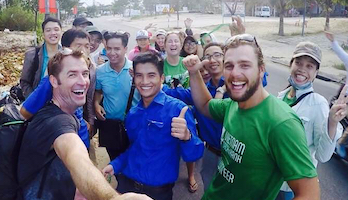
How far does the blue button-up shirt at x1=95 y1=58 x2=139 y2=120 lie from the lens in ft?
11.8

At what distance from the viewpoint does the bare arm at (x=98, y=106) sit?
3621 millimetres

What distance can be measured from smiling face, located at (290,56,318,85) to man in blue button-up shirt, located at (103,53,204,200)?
38.8 inches

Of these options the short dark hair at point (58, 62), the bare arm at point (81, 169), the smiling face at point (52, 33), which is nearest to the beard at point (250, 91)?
the bare arm at point (81, 169)

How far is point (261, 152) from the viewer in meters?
1.80

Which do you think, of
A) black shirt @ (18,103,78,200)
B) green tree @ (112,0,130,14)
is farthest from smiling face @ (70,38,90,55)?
green tree @ (112,0,130,14)

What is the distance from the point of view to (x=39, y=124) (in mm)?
1823

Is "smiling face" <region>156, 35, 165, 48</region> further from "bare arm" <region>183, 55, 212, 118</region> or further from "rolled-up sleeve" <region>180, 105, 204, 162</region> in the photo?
"rolled-up sleeve" <region>180, 105, 204, 162</region>

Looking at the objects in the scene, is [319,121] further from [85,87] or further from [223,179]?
[85,87]

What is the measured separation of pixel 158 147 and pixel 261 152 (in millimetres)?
1006

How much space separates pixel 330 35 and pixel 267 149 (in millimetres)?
2607

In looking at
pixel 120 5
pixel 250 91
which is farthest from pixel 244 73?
pixel 120 5

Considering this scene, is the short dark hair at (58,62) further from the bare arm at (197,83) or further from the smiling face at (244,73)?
the smiling face at (244,73)

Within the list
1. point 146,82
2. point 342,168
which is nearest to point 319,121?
point 146,82

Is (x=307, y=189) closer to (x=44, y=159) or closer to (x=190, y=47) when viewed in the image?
(x=44, y=159)
